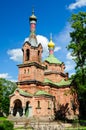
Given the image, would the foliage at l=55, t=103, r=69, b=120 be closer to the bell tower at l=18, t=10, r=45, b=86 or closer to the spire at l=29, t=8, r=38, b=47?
the bell tower at l=18, t=10, r=45, b=86

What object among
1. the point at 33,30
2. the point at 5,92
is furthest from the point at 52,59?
the point at 5,92

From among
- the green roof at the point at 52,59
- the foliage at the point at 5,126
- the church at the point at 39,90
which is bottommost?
the foliage at the point at 5,126

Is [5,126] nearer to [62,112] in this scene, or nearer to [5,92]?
[62,112]

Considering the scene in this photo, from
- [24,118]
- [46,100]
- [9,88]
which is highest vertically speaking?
[9,88]

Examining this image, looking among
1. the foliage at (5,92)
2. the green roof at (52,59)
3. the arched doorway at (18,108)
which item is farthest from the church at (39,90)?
the foliage at (5,92)

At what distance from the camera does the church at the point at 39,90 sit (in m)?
42.1

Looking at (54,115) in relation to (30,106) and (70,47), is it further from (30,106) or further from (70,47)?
Answer: (70,47)

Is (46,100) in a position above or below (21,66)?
below

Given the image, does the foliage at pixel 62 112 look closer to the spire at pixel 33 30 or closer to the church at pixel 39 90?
the church at pixel 39 90

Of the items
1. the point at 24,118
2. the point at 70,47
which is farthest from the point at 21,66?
the point at 70,47

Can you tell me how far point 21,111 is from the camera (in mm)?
43281

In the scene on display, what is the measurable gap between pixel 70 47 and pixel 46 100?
1199 cm

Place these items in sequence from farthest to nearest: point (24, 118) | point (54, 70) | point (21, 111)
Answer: point (54, 70) < point (21, 111) < point (24, 118)

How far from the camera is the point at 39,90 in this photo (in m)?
44.5
